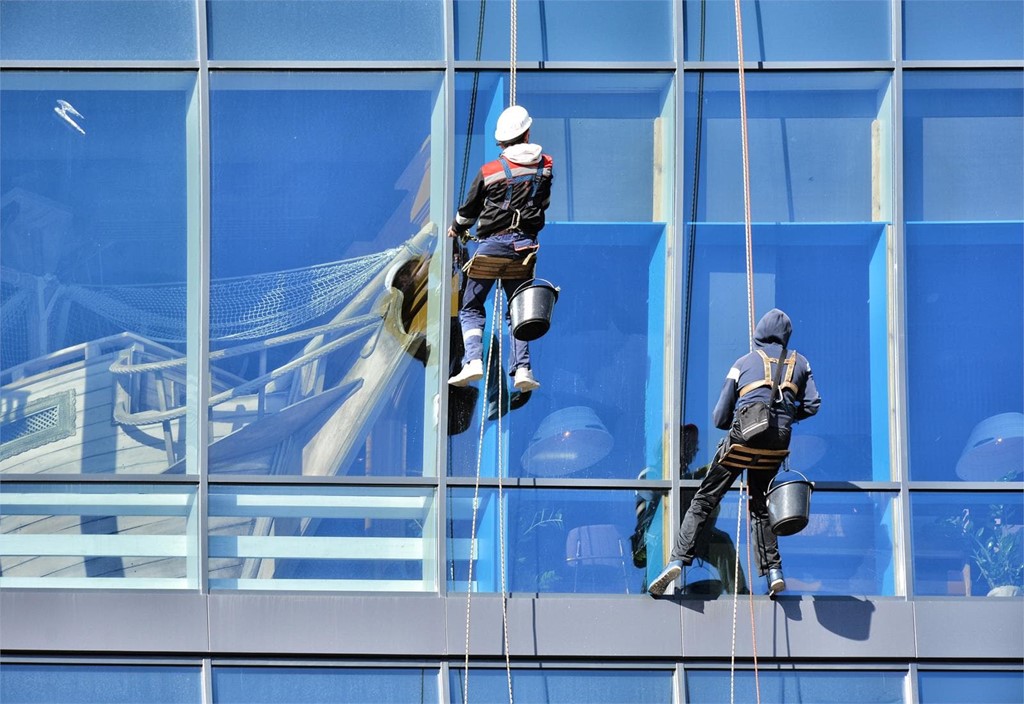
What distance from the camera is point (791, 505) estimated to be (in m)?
12.7

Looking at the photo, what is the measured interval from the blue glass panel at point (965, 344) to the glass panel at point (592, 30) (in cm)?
228

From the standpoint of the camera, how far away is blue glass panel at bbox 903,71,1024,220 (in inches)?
547

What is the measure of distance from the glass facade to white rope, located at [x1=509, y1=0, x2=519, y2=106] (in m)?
0.06

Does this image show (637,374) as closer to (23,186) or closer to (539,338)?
(539,338)

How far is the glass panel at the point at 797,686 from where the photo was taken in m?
13.3

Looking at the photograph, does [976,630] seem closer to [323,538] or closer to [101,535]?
[323,538]

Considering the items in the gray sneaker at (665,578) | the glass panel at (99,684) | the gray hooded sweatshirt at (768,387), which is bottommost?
the glass panel at (99,684)

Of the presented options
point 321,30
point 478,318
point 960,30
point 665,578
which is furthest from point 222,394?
point 960,30

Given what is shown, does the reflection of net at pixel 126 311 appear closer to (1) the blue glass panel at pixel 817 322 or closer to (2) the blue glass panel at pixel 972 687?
(1) the blue glass panel at pixel 817 322

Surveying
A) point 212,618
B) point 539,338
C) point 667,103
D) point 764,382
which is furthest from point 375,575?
point 667,103

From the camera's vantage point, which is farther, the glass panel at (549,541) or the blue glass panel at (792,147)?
the blue glass panel at (792,147)

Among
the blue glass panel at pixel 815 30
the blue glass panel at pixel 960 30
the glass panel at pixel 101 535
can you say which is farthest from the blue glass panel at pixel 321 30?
the blue glass panel at pixel 960 30

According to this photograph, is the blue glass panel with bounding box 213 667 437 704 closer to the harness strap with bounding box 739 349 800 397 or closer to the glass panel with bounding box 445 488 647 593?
the glass panel with bounding box 445 488 647 593

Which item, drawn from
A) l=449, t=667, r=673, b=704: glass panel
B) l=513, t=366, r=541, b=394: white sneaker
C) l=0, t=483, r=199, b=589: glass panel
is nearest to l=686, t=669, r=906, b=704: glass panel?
l=449, t=667, r=673, b=704: glass panel
